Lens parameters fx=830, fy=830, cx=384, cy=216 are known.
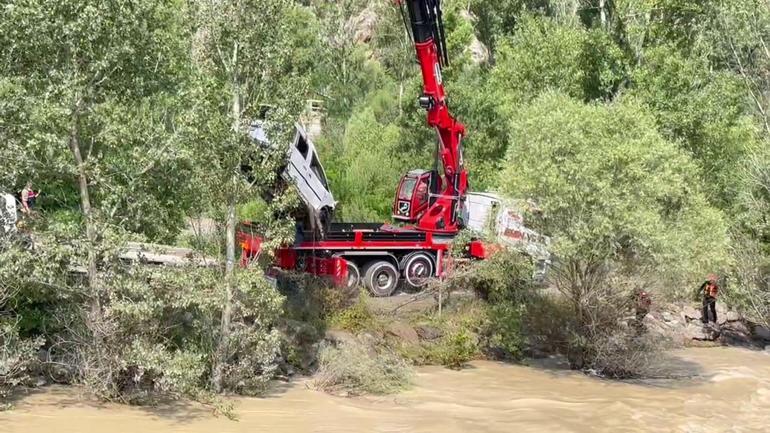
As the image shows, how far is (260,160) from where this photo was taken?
46.4 ft

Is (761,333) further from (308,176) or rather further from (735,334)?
(308,176)

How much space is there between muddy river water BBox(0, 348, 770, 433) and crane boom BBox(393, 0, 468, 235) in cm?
522

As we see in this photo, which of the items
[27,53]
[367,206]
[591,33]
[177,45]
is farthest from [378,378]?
[591,33]

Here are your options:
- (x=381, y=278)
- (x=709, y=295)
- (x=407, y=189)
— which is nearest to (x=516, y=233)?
(x=381, y=278)

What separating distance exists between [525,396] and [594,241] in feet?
11.1

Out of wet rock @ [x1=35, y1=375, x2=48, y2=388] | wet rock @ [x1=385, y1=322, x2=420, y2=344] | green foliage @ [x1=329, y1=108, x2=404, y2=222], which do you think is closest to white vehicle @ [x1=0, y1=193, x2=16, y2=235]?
wet rock @ [x1=35, y1=375, x2=48, y2=388]

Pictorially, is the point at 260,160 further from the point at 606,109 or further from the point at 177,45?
the point at 606,109

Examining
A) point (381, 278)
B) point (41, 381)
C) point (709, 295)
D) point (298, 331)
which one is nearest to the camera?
point (41, 381)

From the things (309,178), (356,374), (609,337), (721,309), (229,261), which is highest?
(309,178)

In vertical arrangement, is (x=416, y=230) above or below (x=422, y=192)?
below

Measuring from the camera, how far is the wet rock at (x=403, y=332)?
734 inches

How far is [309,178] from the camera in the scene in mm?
18375

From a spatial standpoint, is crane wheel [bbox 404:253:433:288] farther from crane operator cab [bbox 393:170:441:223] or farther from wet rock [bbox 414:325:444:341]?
wet rock [bbox 414:325:444:341]

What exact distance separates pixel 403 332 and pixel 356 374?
3593 mm
